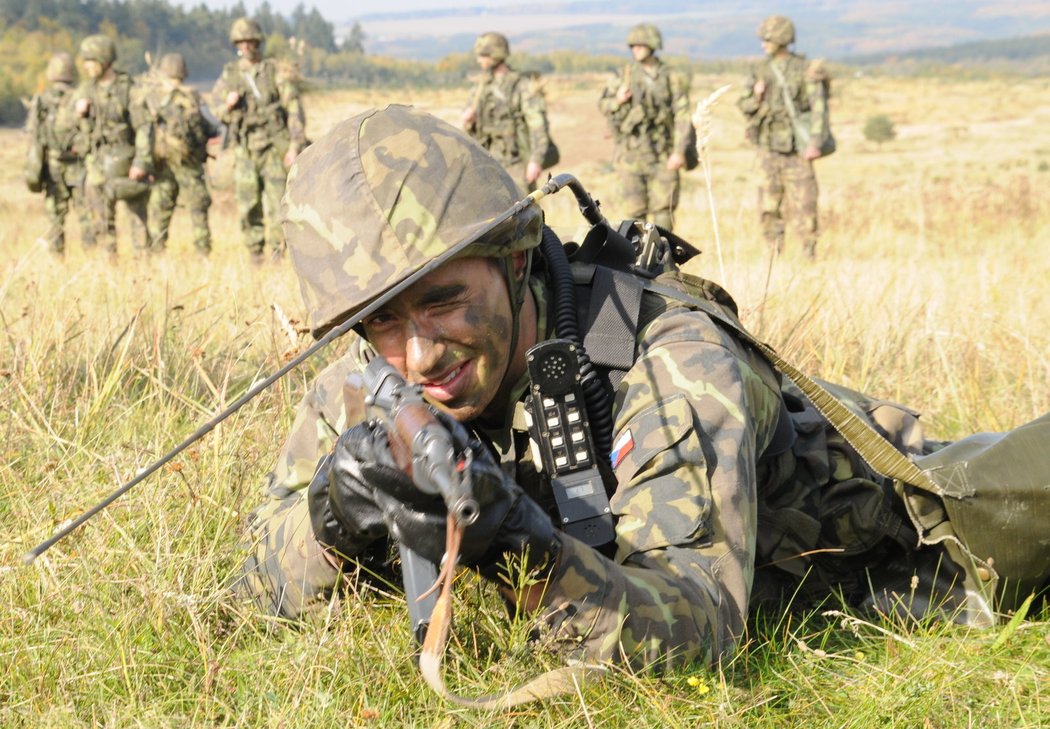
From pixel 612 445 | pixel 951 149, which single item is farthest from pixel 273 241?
pixel 951 149

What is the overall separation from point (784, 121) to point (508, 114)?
9.19 feet

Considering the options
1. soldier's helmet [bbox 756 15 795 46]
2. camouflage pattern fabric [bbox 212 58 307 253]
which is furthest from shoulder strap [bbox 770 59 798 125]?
camouflage pattern fabric [bbox 212 58 307 253]

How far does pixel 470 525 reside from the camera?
174 centimetres

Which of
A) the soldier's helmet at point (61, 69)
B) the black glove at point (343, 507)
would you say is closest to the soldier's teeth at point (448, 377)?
the black glove at point (343, 507)

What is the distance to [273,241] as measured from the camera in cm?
1214

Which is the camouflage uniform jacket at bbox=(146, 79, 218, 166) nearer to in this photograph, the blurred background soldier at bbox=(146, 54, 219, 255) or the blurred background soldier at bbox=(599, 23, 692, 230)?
the blurred background soldier at bbox=(146, 54, 219, 255)

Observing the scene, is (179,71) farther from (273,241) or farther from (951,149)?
(951,149)

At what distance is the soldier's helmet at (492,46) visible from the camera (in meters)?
12.1

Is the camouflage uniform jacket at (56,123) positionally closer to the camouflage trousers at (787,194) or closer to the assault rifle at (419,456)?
the camouflage trousers at (787,194)

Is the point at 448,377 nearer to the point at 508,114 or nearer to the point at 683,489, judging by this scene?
the point at 683,489

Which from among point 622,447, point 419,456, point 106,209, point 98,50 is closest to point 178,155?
point 106,209

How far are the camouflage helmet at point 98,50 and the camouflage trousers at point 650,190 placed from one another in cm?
548

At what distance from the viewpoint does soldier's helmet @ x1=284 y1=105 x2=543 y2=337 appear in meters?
2.30

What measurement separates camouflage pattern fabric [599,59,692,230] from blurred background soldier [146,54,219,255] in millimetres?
4432
